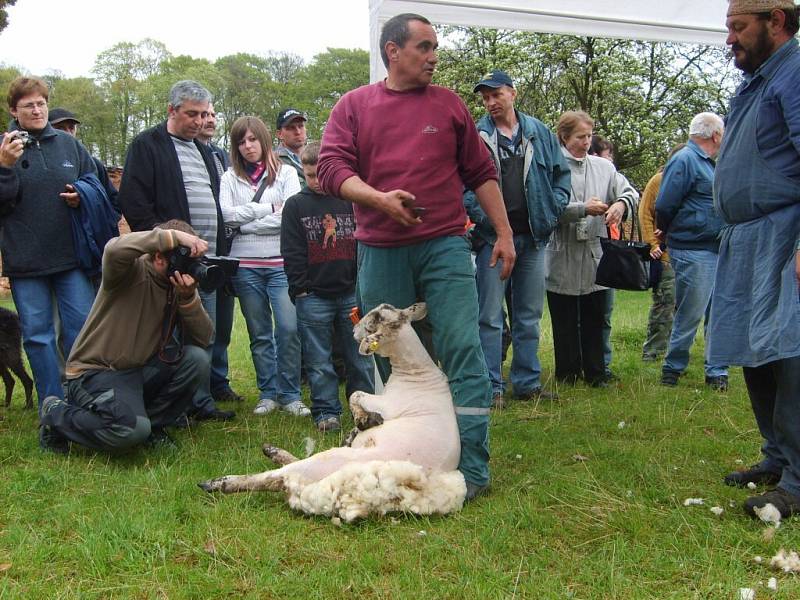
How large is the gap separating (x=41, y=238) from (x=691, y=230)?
475cm

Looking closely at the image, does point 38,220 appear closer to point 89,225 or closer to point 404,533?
point 89,225

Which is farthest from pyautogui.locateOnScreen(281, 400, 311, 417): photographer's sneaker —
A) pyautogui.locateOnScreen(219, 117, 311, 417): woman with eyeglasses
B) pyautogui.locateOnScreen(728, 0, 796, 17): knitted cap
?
pyautogui.locateOnScreen(728, 0, 796, 17): knitted cap

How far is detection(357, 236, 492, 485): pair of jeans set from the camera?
3424mm

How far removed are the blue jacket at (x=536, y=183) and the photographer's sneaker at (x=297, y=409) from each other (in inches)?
68.2

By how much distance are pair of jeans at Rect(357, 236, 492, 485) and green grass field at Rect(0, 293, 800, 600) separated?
0.26m

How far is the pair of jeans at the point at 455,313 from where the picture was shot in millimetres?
3424

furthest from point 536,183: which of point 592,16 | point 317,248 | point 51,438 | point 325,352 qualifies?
point 51,438

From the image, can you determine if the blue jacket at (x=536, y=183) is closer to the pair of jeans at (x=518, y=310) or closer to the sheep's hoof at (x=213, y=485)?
the pair of jeans at (x=518, y=310)

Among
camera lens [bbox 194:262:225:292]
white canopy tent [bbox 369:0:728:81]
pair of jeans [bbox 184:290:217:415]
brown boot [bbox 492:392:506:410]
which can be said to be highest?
white canopy tent [bbox 369:0:728:81]

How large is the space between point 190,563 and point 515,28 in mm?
4183

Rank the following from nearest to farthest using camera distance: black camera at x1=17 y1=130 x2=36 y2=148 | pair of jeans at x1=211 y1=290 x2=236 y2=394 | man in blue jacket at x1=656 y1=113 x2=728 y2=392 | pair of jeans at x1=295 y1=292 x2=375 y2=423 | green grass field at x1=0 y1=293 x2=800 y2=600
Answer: green grass field at x1=0 y1=293 x2=800 y2=600, black camera at x1=17 y1=130 x2=36 y2=148, pair of jeans at x1=295 y1=292 x2=375 y2=423, pair of jeans at x1=211 y1=290 x2=236 y2=394, man in blue jacket at x1=656 y1=113 x2=728 y2=392

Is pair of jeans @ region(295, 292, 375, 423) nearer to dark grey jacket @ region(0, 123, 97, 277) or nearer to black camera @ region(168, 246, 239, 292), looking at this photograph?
black camera @ region(168, 246, 239, 292)

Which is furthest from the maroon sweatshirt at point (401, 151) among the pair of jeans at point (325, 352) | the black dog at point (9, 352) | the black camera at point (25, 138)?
the black dog at point (9, 352)

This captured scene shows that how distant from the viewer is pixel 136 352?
412 cm
